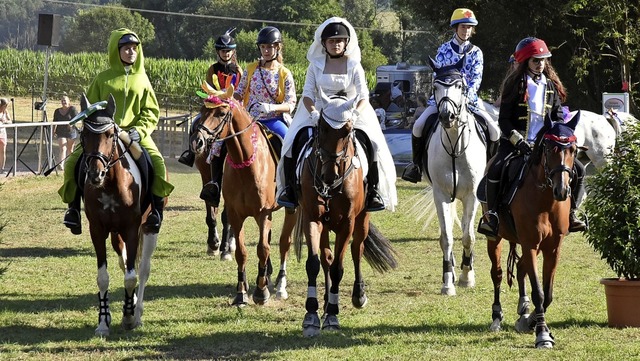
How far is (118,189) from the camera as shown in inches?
380

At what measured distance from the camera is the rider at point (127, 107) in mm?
10102

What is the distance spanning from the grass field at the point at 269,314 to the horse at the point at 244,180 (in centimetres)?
33

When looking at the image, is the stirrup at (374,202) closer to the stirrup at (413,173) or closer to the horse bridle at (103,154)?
the horse bridle at (103,154)

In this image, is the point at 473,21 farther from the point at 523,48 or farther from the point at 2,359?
the point at 2,359

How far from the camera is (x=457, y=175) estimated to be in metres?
12.7

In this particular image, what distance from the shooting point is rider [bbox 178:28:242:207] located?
1139 centimetres

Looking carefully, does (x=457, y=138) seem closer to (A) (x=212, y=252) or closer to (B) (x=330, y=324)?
(B) (x=330, y=324)

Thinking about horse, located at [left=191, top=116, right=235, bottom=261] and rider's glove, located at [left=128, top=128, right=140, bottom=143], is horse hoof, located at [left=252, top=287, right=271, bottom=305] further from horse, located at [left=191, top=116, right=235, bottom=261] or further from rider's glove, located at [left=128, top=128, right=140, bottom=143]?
horse, located at [left=191, top=116, right=235, bottom=261]

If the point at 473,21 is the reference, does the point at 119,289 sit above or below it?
below

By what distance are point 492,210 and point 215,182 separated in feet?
12.5

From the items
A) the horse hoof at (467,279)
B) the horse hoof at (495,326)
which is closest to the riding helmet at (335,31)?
the horse hoof at (495,326)

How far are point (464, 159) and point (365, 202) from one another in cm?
251

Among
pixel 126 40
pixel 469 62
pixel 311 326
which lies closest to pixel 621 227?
pixel 311 326

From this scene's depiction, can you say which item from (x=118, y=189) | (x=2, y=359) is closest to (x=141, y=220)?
(x=118, y=189)
